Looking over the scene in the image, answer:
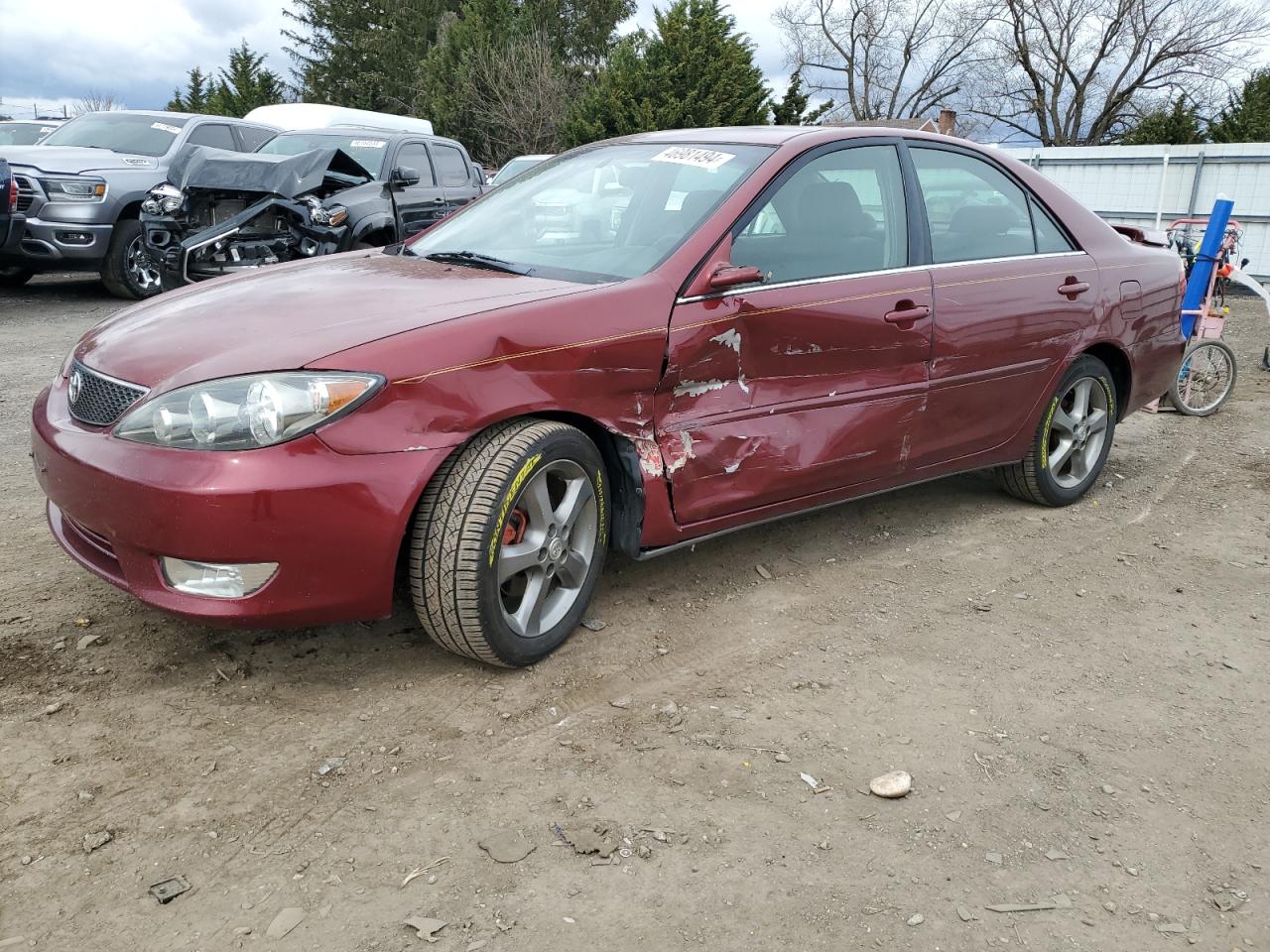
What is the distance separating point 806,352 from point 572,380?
942mm

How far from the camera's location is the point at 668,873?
2316mm

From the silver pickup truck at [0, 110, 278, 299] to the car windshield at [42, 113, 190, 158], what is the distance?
1 centimetres

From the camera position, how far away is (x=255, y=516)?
103 inches

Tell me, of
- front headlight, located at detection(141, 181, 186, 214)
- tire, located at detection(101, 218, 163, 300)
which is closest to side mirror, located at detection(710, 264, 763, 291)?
front headlight, located at detection(141, 181, 186, 214)

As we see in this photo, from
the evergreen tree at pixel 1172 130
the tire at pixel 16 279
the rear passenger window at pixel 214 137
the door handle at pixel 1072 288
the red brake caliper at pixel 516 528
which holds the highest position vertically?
the evergreen tree at pixel 1172 130

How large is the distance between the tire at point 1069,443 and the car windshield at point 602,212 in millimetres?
1912

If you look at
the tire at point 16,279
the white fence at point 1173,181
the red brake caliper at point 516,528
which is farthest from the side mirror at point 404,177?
the white fence at point 1173,181

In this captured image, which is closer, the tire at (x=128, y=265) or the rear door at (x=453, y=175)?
the tire at (x=128, y=265)

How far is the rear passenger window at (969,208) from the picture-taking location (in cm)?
417

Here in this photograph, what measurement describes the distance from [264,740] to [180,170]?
8.87 metres

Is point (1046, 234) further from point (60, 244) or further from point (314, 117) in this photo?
point (314, 117)

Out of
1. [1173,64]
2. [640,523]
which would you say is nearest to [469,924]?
[640,523]

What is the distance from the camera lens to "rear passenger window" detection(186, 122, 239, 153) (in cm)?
1115

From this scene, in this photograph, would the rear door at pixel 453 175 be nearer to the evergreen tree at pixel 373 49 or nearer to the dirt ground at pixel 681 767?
the dirt ground at pixel 681 767
